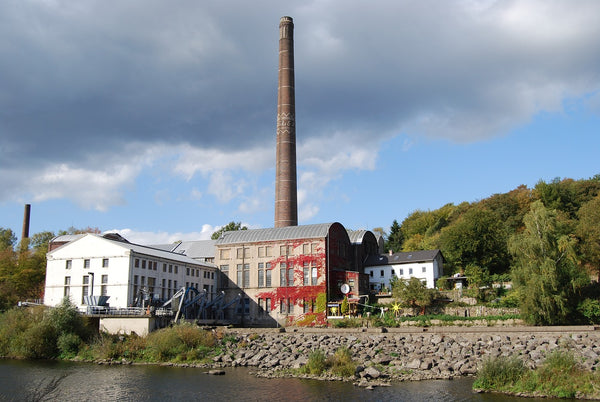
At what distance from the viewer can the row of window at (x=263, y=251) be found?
53656 mm

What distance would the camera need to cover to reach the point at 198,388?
25.8 m

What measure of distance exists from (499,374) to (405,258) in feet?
112

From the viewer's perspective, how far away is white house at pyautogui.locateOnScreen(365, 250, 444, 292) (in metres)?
55.6

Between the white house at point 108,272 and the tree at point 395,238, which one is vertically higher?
the tree at point 395,238

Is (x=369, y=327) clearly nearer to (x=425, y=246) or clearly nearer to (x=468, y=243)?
(x=468, y=243)

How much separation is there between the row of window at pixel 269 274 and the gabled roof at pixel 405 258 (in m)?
9.83

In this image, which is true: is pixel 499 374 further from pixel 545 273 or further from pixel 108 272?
pixel 108 272

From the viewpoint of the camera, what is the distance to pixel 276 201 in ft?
200

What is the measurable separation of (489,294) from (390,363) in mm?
20192

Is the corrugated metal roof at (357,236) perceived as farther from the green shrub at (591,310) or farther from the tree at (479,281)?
the green shrub at (591,310)

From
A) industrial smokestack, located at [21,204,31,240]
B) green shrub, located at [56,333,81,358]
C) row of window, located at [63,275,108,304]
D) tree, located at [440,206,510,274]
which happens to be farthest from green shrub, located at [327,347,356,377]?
industrial smokestack, located at [21,204,31,240]

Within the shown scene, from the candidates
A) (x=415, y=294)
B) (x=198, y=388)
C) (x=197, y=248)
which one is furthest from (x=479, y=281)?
(x=197, y=248)

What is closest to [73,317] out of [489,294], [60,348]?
[60,348]

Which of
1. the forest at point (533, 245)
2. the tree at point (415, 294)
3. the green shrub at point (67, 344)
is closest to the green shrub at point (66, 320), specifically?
the green shrub at point (67, 344)
